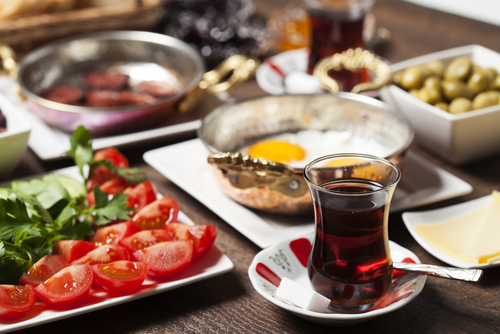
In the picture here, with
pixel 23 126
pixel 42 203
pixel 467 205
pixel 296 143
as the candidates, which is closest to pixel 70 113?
pixel 23 126

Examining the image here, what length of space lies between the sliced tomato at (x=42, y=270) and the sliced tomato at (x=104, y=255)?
0.10ft

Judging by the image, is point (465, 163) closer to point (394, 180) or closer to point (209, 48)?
point (394, 180)

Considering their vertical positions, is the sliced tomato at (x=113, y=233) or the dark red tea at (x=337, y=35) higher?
the dark red tea at (x=337, y=35)

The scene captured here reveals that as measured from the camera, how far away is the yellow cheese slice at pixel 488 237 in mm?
959

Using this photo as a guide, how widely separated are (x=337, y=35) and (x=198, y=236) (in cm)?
101

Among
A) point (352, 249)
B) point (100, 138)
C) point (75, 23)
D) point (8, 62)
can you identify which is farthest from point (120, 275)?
point (75, 23)

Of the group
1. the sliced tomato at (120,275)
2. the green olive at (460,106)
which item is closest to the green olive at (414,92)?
the green olive at (460,106)

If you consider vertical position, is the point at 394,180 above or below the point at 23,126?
above

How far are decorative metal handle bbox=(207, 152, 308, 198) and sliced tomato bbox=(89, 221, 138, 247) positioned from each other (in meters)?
0.21

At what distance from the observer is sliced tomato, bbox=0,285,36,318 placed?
80cm

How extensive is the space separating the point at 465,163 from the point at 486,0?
3545mm

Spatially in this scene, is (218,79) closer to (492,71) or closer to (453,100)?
(453,100)

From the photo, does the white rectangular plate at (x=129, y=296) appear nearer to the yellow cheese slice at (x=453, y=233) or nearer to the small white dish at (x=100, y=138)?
the yellow cheese slice at (x=453, y=233)

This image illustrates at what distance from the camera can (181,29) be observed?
2.11 metres
